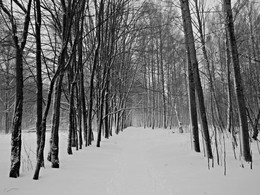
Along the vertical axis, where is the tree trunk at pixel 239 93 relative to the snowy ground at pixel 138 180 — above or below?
above

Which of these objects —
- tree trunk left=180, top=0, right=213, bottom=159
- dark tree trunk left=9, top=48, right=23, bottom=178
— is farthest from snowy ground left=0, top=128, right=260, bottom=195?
tree trunk left=180, top=0, right=213, bottom=159

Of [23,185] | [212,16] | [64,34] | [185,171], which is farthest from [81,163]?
[212,16]

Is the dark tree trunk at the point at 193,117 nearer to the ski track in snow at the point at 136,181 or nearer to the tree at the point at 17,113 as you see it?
the ski track in snow at the point at 136,181

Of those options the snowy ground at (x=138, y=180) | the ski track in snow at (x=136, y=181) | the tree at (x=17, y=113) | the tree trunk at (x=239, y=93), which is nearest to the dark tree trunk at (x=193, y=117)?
the snowy ground at (x=138, y=180)

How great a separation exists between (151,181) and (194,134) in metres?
4.05

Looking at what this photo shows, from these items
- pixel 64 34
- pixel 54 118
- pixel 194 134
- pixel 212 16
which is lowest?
pixel 194 134

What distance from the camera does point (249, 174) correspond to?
423 cm

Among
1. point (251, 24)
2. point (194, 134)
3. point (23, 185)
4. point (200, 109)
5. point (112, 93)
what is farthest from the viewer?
point (112, 93)

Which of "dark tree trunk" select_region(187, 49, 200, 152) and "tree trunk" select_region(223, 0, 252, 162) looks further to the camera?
"dark tree trunk" select_region(187, 49, 200, 152)

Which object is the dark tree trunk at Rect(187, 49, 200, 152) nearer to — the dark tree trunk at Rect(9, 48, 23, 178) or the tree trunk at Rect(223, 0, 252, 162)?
the tree trunk at Rect(223, 0, 252, 162)

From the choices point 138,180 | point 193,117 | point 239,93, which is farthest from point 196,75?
point 138,180

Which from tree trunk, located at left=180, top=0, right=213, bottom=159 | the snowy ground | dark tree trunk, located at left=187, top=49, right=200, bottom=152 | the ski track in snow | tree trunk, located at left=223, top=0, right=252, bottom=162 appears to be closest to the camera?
the snowy ground

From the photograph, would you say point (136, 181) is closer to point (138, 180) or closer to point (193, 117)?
point (138, 180)

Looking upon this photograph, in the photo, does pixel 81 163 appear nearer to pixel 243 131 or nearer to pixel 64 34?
pixel 64 34
